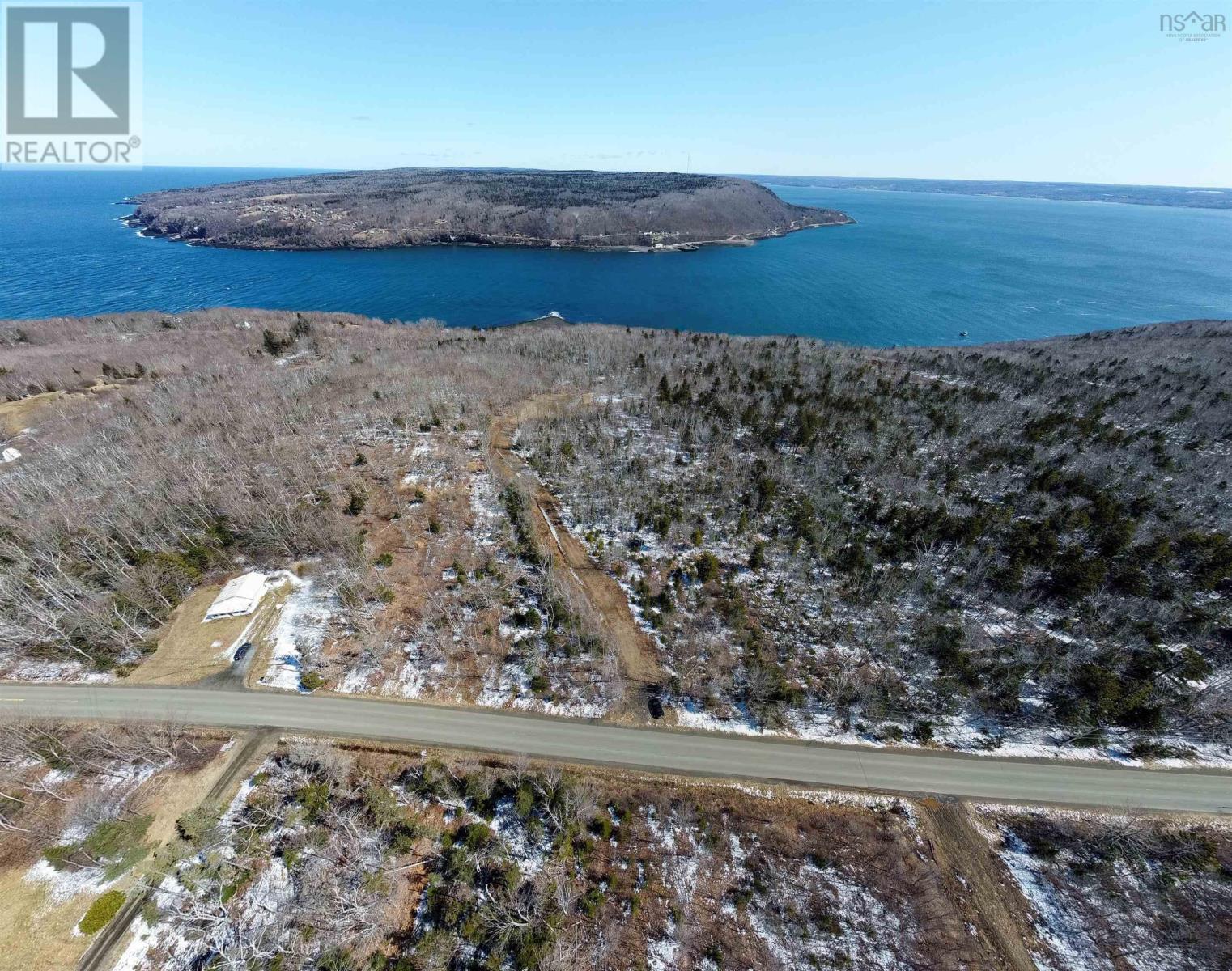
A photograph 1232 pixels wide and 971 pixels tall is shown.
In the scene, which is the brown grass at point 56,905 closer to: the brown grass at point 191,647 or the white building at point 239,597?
the brown grass at point 191,647

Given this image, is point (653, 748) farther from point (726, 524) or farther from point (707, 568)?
point (726, 524)

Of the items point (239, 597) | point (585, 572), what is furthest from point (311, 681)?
point (585, 572)

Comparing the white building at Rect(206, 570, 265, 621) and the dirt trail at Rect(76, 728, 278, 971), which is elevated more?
the white building at Rect(206, 570, 265, 621)

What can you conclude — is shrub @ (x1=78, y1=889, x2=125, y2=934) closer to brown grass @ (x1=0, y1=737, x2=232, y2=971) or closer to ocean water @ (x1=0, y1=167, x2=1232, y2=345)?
brown grass @ (x1=0, y1=737, x2=232, y2=971)

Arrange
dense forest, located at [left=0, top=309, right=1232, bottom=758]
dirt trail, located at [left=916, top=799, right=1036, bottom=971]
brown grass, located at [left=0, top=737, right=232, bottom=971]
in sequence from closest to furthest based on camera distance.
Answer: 1. brown grass, located at [left=0, top=737, right=232, bottom=971]
2. dirt trail, located at [left=916, top=799, right=1036, bottom=971]
3. dense forest, located at [left=0, top=309, right=1232, bottom=758]

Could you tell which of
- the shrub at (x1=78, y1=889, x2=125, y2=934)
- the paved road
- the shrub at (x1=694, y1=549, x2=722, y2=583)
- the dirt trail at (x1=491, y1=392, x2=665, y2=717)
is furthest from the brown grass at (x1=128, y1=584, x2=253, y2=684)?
the shrub at (x1=694, y1=549, x2=722, y2=583)
